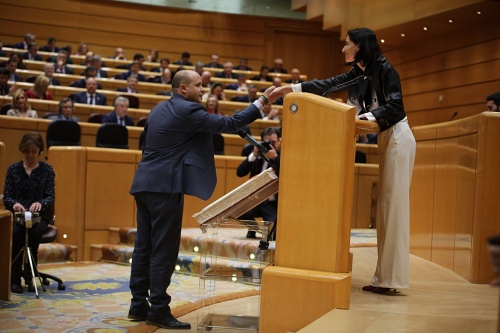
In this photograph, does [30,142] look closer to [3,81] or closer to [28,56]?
[3,81]

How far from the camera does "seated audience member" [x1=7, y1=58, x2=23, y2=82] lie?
11.0 meters

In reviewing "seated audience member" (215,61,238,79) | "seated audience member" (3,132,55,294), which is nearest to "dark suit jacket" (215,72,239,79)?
"seated audience member" (215,61,238,79)

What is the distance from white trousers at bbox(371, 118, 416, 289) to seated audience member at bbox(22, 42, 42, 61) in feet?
35.1

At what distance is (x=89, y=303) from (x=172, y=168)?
1.23m

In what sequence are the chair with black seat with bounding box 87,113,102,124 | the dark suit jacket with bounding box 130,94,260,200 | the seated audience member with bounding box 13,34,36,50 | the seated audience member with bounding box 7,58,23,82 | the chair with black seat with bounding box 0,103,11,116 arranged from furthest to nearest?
the seated audience member with bounding box 13,34,36,50, the seated audience member with bounding box 7,58,23,82, the chair with black seat with bounding box 87,113,102,124, the chair with black seat with bounding box 0,103,11,116, the dark suit jacket with bounding box 130,94,260,200

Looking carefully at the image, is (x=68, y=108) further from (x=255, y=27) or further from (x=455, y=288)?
(x=255, y=27)

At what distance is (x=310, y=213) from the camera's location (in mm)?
2809

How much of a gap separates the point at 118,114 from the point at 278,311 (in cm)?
621

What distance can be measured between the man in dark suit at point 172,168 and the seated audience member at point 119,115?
16.8ft

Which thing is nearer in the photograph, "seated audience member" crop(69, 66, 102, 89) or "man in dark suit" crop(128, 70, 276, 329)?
"man in dark suit" crop(128, 70, 276, 329)

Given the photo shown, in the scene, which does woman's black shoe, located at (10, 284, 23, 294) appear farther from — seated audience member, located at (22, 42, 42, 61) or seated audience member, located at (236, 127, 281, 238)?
seated audience member, located at (22, 42, 42, 61)

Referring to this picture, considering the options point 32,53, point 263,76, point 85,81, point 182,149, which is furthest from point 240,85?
point 182,149

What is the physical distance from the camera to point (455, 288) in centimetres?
357

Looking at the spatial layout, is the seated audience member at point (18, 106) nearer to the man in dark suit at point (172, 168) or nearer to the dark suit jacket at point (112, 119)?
the dark suit jacket at point (112, 119)
